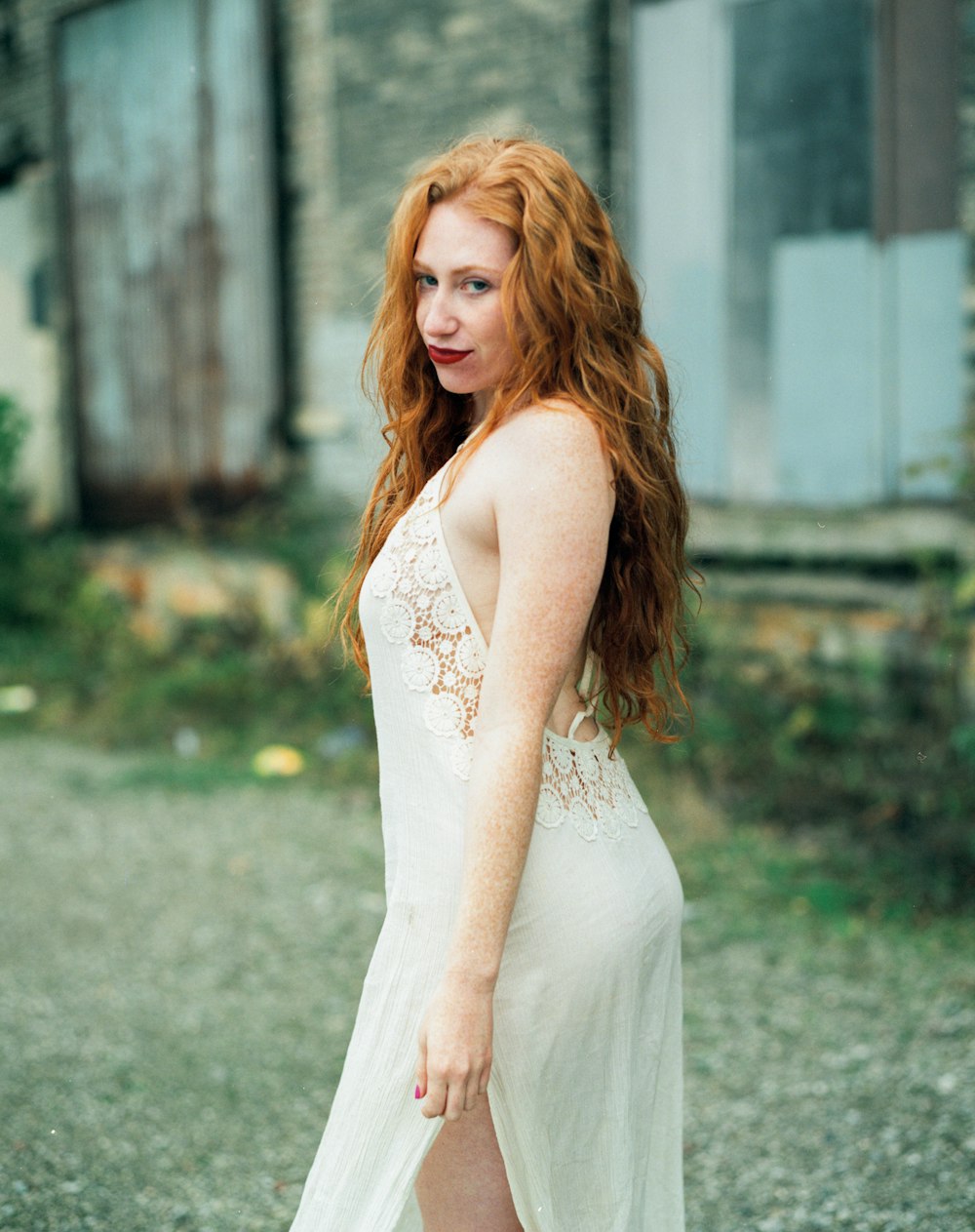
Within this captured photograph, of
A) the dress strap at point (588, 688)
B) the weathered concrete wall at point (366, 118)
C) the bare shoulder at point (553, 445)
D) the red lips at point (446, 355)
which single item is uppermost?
the weathered concrete wall at point (366, 118)

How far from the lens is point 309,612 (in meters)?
7.42

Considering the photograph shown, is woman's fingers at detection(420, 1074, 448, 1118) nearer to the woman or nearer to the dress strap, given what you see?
the woman

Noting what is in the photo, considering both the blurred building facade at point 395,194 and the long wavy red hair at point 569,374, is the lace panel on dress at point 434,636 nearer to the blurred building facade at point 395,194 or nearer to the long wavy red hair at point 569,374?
the long wavy red hair at point 569,374

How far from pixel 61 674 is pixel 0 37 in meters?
4.58

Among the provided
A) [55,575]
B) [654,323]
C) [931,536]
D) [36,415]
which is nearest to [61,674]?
[55,575]

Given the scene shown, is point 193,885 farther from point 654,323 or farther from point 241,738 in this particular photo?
point 654,323

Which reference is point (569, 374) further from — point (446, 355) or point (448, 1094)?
point (448, 1094)

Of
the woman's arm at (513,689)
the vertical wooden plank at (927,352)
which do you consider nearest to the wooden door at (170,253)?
the vertical wooden plank at (927,352)

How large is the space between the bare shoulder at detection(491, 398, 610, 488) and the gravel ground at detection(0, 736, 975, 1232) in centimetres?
187

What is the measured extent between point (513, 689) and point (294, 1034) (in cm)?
244

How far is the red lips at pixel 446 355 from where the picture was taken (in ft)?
6.12

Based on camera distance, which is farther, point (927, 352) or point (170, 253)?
point (170, 253)

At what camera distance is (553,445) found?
1.71 m

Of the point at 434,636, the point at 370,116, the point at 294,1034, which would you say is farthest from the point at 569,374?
the point at 370,116
